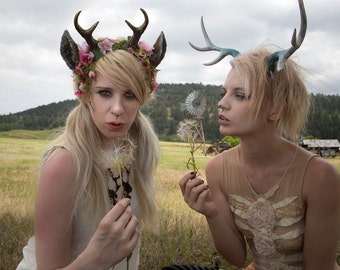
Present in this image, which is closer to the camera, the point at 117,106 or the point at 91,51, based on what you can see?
the point at 117,106

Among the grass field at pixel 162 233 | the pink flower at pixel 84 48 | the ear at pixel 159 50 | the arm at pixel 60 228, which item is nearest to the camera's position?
the arm at pixel 60 228

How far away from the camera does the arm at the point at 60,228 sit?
6.14 feet

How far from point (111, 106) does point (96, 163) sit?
16.3 inches

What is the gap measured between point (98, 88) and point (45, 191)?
2.26 feet

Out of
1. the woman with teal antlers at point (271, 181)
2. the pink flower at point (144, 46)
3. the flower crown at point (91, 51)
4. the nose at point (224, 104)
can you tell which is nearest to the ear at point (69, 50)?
the flower crown at point (91, 51)

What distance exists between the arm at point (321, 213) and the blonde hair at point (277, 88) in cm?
33

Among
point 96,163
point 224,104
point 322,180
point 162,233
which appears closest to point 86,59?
point 96,163

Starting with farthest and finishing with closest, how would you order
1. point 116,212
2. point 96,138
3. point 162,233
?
1. point 162,233
2. point 96,138
3. point 116,212

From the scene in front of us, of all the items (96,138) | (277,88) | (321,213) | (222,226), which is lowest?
(222,226)

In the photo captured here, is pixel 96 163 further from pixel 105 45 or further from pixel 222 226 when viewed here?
pixel 222 226

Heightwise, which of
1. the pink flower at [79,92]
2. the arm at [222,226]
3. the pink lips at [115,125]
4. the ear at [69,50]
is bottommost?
the arm at [222,226]

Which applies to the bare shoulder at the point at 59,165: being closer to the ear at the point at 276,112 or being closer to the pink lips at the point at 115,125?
the pink lips at the point at 115,125

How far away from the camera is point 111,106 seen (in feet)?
7.23

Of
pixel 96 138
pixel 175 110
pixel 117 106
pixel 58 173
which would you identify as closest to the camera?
pixel 58 173
